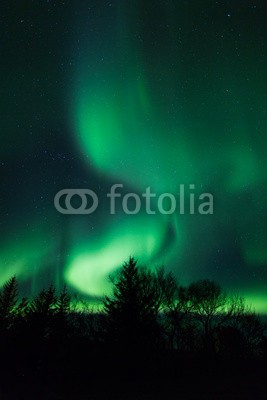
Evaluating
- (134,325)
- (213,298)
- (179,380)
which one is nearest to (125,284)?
(134,325)

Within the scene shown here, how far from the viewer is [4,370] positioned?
21984mm

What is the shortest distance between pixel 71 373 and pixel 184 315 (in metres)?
26.1

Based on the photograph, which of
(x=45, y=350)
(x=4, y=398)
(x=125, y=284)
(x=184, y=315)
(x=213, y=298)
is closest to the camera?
(x=4, y=398)

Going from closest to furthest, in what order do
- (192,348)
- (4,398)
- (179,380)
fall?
1. (4,398)
2. (179,380)
3. (192,348)

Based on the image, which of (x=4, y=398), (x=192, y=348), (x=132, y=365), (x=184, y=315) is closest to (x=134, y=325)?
(x=132, y=365)

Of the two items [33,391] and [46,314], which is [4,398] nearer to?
[33,391]

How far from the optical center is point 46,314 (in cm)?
2589

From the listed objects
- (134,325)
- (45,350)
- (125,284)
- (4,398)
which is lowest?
(4,398)

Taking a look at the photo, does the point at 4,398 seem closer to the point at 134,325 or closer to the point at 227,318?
the point at 134,325

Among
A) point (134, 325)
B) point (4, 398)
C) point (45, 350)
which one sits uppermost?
point (134, 325)

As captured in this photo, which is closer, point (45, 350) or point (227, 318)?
point (45, 350)

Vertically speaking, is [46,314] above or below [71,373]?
above

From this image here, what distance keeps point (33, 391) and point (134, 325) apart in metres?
9.00

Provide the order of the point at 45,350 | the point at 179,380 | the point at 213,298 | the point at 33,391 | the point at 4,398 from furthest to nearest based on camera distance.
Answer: the point at 213,298, the point at 45,350, the point at 179,380, the point at 33,391, the point at 4,398
